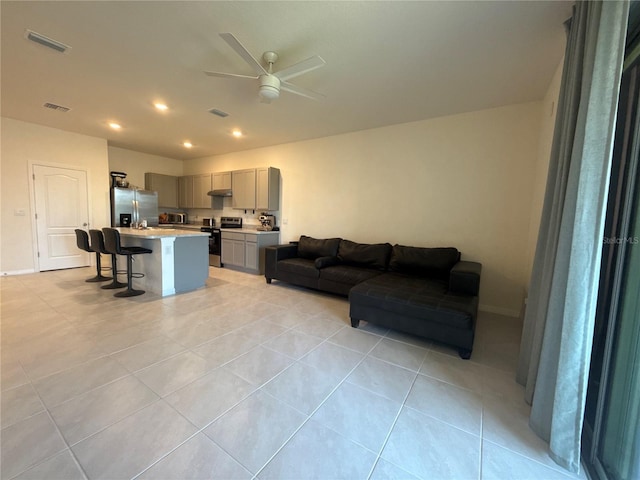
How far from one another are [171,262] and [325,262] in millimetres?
2403

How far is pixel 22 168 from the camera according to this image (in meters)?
4.64

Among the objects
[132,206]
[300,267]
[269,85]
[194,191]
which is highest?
[269,85]

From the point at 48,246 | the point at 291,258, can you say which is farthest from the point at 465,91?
the point at 48,246

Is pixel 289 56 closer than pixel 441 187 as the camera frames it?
Yes

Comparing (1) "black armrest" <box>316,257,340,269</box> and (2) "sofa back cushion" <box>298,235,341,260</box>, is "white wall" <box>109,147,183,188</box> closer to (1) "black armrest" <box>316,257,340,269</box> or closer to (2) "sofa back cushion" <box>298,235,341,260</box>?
(2) "sofa back cushion" <box>298,235,341,260</box>

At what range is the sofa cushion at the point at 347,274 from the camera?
11.9ft

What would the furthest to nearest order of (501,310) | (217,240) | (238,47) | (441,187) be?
(217,240), (441,187), (501,310), (238,47)

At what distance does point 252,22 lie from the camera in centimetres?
206

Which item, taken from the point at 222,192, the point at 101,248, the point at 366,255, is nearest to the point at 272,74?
the point at 366,255

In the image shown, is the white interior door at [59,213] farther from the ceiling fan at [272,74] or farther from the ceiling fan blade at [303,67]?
the ceiling fan blade at [303,67]

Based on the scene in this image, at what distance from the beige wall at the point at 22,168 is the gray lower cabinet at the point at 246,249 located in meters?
3.46

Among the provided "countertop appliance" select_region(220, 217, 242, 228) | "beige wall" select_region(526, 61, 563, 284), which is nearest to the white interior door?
"countertop appliance" select_region(220, 217, 242, 228)

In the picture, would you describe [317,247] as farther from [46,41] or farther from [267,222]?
[46,41]

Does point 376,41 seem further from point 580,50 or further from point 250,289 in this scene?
point 250,289
